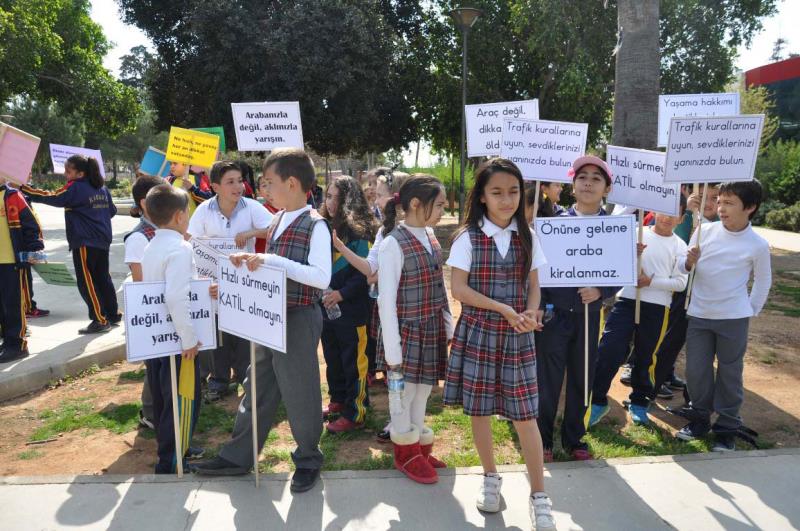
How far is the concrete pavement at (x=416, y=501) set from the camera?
305cm

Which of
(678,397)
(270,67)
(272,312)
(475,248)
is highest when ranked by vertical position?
(270,67)

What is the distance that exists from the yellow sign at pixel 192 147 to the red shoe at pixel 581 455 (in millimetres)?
4408

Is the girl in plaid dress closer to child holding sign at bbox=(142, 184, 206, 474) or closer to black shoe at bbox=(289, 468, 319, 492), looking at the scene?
black shoe at bbox=(289, 468, 319, 492)

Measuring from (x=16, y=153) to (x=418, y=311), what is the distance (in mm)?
4081

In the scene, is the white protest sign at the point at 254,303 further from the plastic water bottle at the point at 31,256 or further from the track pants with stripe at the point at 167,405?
the plastic water bottle at the point at 31,256

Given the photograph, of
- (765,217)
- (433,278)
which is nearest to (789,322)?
(433,278)

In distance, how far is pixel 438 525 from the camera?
3.03 metres

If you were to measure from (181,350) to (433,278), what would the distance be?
1493mm

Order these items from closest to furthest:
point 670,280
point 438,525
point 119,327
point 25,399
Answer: point 438,525 → point 670,280 → point 25,399 → point 119,327

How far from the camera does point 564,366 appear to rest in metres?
3.81

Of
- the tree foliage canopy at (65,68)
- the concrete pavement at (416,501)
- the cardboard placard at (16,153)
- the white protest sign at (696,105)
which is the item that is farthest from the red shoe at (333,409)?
the tree foliage canopy at (65,68)

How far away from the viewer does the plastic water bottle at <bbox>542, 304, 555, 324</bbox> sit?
369 centimetres

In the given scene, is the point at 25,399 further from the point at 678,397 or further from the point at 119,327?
the point at 678,397

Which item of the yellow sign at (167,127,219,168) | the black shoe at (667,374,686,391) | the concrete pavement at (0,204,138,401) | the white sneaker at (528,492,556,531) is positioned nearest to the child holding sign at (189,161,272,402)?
the concrete pavement at (0,204,138,401)
